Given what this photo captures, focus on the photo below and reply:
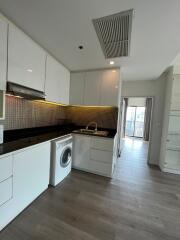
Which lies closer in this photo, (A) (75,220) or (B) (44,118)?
(A) (75,220)

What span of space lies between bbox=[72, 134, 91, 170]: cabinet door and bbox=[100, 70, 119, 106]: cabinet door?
3.09 feet

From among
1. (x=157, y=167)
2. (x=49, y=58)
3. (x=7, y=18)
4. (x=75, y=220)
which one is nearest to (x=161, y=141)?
(x=157, y=167)

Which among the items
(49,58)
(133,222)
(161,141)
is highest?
(49,58)

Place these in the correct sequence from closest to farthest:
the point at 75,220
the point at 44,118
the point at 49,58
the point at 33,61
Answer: the point at 75,220, the point at 33,61, the point at 49,58, the point at 44,118

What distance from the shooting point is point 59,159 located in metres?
2.30

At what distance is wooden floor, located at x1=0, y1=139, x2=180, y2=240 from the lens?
4.67 ft

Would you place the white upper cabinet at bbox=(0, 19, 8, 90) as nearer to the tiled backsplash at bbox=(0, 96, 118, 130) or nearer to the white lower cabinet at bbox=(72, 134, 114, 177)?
the tiled backsplash at bbox=(0, 96, 118, 130)

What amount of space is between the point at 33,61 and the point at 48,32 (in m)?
0.51

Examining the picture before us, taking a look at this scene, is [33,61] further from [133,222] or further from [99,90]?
[133,222]

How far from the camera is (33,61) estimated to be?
203cm

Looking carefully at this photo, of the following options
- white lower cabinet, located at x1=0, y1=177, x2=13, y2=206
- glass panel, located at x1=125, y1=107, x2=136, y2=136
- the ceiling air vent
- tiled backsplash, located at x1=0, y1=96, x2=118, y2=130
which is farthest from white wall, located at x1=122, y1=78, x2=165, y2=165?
glass panel, located at x1=125, y1=107, x2=136, y2=136

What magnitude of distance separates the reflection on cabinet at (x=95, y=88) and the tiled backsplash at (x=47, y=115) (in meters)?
0.44

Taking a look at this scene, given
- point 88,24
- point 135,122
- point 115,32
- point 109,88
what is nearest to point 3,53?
point 88,24

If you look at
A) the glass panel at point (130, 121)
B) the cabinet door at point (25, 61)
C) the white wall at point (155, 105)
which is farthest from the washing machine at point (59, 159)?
the glass panel at point (130, 121)
